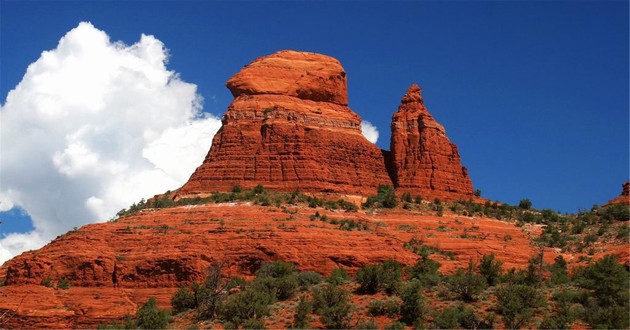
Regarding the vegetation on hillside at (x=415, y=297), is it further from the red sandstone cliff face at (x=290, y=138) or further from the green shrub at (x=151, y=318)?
the red sandstone cliff face at (x=290, y=138)

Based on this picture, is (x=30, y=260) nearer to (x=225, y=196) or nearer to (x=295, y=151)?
(x=225, y=196)

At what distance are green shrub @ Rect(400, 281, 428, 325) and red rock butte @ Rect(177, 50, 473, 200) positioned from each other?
31.8 metres

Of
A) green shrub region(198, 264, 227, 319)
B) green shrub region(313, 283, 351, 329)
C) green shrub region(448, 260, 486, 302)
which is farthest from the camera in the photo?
green shrub region(198, 264, 227, 319)

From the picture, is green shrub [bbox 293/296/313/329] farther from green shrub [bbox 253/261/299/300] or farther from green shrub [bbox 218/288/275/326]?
green shrub [bbox 253/261/299/300]

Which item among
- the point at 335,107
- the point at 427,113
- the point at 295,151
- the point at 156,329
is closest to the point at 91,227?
the point at 156,329

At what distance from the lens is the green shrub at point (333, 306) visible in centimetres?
5088

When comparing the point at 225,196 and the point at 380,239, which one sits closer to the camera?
the point at 380,239

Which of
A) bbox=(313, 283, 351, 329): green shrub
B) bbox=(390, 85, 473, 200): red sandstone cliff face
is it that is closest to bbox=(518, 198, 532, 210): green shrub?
bbox=(390, 85, 473, 200): red sandstone cliff face

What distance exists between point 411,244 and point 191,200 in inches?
879

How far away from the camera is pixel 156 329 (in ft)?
174

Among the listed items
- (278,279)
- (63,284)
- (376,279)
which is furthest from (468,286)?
(63,284)

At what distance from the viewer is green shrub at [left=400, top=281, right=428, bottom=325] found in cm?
5194

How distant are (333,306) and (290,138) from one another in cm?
3628

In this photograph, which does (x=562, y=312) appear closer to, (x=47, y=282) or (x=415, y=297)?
(x=415, y=297)
